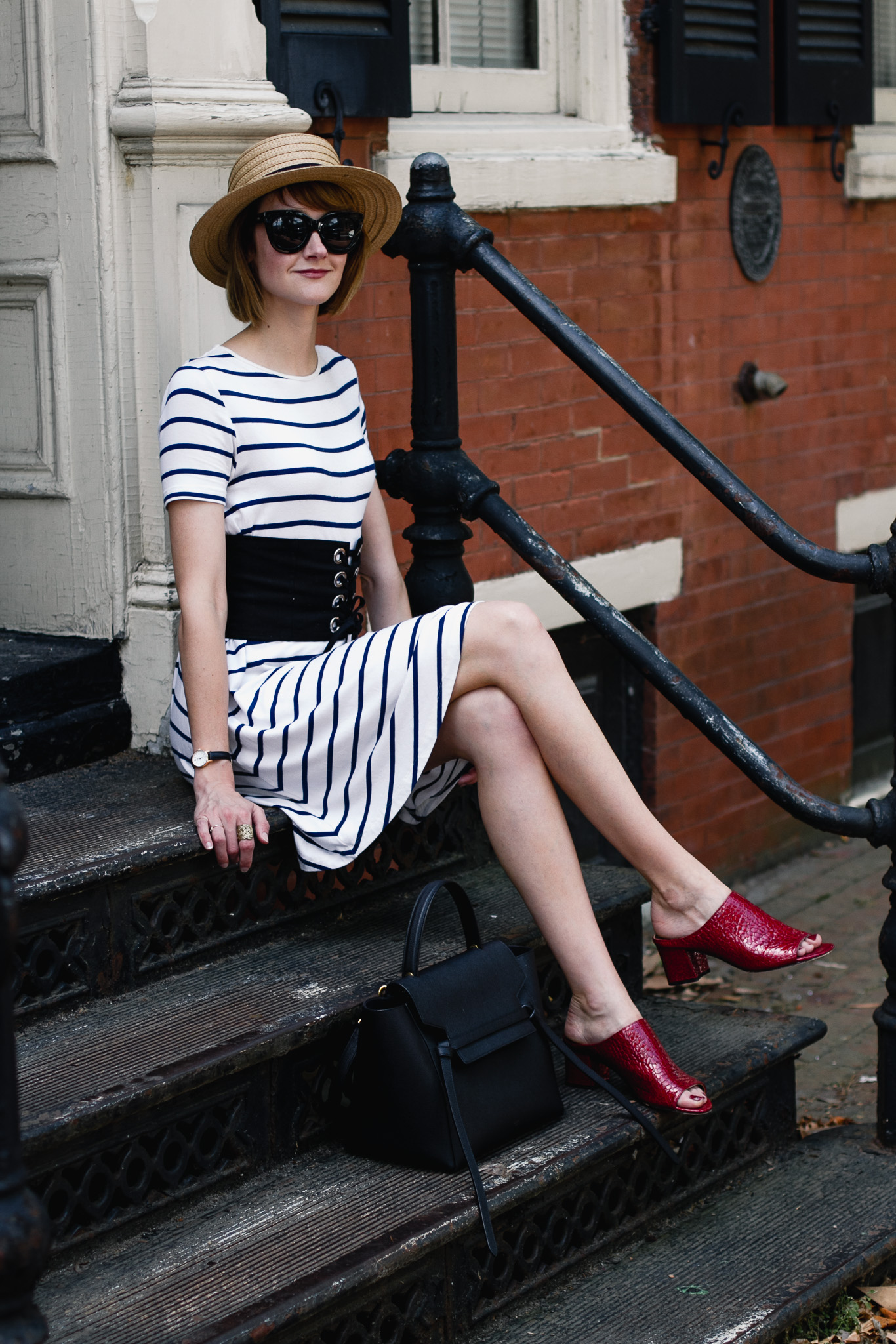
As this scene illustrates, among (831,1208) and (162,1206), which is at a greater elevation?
(162,1206)

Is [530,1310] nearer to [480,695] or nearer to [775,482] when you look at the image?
[480,695]

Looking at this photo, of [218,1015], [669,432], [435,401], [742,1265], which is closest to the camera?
[218,1015]

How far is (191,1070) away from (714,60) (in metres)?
3.54

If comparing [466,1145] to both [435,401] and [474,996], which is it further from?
[435,401]

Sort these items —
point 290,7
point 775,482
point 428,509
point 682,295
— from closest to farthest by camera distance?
point 428,509 < point 290,7 < point 682,295 < point 775,482

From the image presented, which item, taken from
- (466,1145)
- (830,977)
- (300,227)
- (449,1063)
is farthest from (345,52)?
(830,977)

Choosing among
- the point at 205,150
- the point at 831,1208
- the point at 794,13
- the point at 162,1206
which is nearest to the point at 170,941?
the point at 162,1206

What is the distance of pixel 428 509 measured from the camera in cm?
319

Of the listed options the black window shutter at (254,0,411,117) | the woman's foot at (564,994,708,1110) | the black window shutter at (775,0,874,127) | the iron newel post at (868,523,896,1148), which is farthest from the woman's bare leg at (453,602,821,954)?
the black window shutter at (775,0,874,127)

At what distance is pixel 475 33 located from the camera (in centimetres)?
441

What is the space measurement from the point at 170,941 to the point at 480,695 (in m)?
0.66

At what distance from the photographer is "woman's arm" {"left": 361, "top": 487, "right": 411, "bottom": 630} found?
10.5 ft

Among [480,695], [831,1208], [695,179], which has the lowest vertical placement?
[831,1208]

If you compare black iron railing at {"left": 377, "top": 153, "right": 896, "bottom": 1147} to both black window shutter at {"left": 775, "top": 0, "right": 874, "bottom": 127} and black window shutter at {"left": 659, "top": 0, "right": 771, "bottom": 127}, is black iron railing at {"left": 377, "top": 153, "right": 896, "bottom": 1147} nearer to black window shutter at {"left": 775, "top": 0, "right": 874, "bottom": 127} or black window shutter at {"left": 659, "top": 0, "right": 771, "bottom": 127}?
black window shutter at {"left": 659, "top": 0, "right": 771, "bottom": 127}
